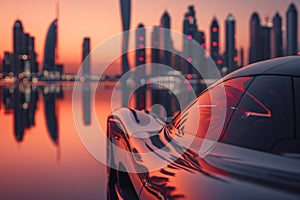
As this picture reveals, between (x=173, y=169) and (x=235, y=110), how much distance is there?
48cm

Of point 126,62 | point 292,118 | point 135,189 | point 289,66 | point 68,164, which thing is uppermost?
point 126,62

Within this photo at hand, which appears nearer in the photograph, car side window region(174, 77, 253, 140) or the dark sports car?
the dark sports car

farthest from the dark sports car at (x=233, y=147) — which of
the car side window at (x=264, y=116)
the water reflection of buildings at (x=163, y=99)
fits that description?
the water reflection of buildings at (x=163, y=99)

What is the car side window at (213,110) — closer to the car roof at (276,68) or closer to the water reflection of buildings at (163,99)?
the car roof at (276,68)

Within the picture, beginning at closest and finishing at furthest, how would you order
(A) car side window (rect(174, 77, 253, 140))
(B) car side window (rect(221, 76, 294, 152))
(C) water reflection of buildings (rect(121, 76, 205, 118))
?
1. (B) car side window (rect(221, 76, 294, 152))
2. (A) car side window (rect(174, 77, 253, 140))
3. (C) water reflection of buildings (rect(121, 76, 205, 118))

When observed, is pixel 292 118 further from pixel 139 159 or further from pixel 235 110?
pixel 139 159

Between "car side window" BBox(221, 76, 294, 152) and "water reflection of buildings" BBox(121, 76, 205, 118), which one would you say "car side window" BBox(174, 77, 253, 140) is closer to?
"car side window" BBox(221, 76, 294, 152)

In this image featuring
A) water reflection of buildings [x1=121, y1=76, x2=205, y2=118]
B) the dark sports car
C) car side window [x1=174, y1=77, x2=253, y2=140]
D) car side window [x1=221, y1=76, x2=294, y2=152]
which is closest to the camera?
the dark sports car

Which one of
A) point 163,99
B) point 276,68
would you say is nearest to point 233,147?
point 276,68

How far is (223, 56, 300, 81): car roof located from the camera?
5.73 feet

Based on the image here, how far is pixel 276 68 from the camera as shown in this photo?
1838mm

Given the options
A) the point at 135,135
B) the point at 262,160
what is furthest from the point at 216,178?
the point at 135,135

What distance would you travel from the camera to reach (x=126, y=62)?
62.9 m

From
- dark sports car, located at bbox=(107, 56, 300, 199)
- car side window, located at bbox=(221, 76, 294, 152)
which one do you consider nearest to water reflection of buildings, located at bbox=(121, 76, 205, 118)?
dark sports car, located at bbox=(107, 56, 300, 199)
